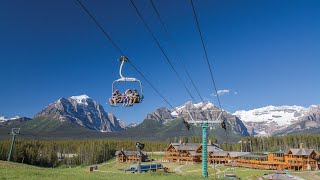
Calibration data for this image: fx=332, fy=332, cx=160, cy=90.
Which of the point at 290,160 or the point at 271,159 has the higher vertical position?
the point at 271,159

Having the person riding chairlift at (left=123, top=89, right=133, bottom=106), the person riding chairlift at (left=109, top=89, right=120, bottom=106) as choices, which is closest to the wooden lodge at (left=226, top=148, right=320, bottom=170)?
the person riding chairlift at (left=123, top=89, right=133, bottom=106)

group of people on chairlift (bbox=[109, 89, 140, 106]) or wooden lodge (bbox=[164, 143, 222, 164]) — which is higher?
group of people on chairlift (bbox=[109, 89, 140, 106])

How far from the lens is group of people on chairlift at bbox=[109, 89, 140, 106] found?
105ft

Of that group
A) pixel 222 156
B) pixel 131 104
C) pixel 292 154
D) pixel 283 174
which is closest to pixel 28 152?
pixel 222 156

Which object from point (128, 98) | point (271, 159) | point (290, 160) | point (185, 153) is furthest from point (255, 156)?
point (128, 98)

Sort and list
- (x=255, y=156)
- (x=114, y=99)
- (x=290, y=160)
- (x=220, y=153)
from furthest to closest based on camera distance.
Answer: (x=220, y=153)
(x=255, y=156)
(x=290, y=160)
(x=114, y=99)

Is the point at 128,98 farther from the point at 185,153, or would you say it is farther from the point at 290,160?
the point at 185,153

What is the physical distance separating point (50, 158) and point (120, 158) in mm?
52409

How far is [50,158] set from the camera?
191 meters

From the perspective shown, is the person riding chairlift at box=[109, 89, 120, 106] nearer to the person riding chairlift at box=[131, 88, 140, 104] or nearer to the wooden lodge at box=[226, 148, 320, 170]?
the person riding chairlift at box=[131, 88, 140, 104]

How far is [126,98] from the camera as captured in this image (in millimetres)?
32375

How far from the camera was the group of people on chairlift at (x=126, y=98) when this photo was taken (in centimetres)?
3209

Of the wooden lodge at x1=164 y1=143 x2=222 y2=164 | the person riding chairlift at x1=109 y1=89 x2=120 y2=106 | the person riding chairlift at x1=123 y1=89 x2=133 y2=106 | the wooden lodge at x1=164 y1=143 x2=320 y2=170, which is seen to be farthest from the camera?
the wooden lodge at x1=164 y1=143 x2=222 y2=164

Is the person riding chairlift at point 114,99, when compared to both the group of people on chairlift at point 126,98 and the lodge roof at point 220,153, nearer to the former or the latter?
the group of people on chairlift at point 126,98
